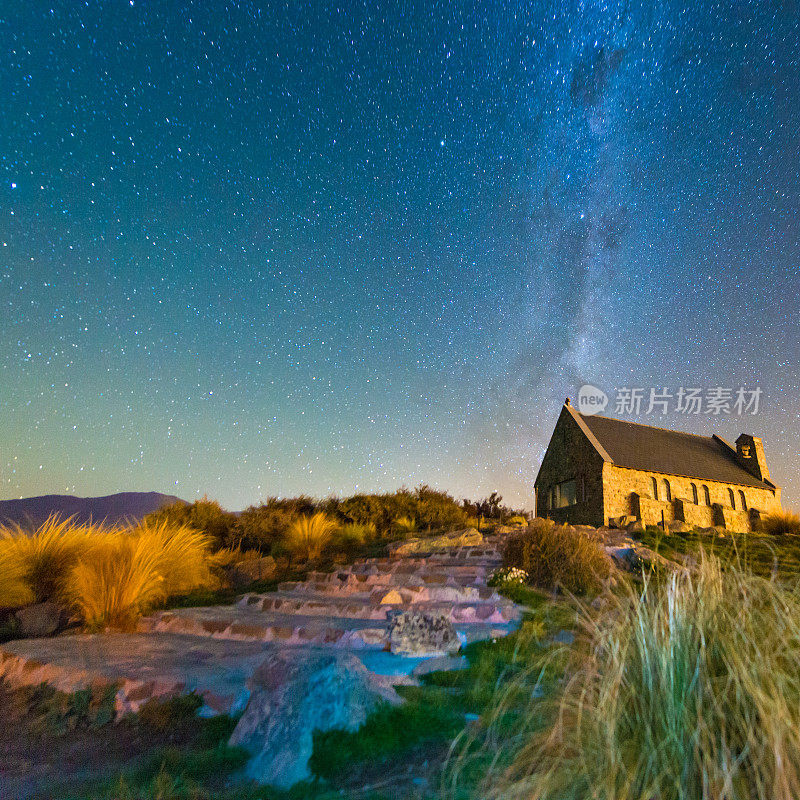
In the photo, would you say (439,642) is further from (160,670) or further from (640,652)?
(640,652)

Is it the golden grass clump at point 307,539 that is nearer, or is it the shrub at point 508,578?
the shrub at point 508,578

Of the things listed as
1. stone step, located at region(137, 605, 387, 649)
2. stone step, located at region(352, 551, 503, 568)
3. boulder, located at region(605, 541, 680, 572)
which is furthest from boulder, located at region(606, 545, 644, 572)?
stone step, located at region(137, 605, 387, 649)

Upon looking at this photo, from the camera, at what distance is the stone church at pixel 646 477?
68.5ft

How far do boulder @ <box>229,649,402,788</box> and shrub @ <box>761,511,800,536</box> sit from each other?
19.9m

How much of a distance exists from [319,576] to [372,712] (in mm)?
6164

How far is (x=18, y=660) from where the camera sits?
4.02m

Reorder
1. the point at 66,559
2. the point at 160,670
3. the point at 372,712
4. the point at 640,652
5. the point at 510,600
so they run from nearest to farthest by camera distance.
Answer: the point at 640,652, the point at 372,712, the point at 160,670, the point at 510,600, the point at 66,559

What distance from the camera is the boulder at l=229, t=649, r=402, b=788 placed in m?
2.44

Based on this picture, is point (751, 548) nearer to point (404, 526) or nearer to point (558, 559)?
point (558, 559)

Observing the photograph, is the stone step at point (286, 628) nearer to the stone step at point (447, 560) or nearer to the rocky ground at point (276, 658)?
the rocky ground at point (276, 658)

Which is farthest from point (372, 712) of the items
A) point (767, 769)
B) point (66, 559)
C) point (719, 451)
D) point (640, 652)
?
point (719, 451)

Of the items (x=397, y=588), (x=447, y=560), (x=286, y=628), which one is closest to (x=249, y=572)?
(x=397, y=588)

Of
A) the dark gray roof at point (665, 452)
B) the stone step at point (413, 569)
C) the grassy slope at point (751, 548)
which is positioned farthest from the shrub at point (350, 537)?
the dark gray roof at point (665, 452)

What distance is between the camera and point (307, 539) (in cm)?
1098
